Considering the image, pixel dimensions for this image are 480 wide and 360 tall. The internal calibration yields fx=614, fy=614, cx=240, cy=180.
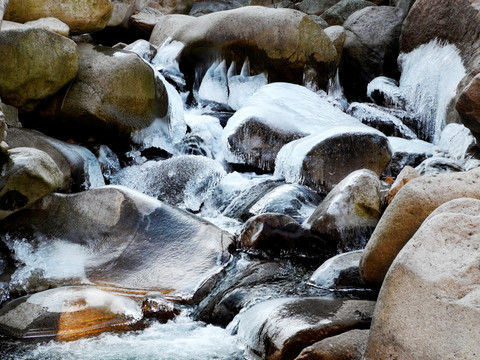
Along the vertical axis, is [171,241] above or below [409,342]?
below

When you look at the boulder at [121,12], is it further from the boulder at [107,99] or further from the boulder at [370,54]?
the boulder at [370,54]

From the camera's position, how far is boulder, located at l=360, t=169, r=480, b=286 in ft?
12.6

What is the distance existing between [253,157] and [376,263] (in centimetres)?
443

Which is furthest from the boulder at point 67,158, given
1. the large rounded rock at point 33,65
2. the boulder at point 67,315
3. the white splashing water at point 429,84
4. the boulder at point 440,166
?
the white splashing water at point 429,84

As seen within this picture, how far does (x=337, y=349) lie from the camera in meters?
3.38

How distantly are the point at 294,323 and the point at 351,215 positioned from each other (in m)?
2.32

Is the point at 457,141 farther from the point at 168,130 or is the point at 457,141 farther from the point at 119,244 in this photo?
the point at 119,244

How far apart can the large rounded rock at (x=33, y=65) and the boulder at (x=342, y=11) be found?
922cm

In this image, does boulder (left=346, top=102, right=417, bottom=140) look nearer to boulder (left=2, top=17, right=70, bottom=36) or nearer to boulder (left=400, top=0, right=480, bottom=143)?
boulder (left=400, top=0, right=480, bottom=143)

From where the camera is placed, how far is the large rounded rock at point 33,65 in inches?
296

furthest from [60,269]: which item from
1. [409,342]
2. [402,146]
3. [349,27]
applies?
[349,27]

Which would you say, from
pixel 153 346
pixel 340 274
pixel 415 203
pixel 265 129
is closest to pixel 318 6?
pixel 265 129

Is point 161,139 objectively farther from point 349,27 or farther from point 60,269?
point 349,27

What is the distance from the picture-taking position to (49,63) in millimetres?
7930
